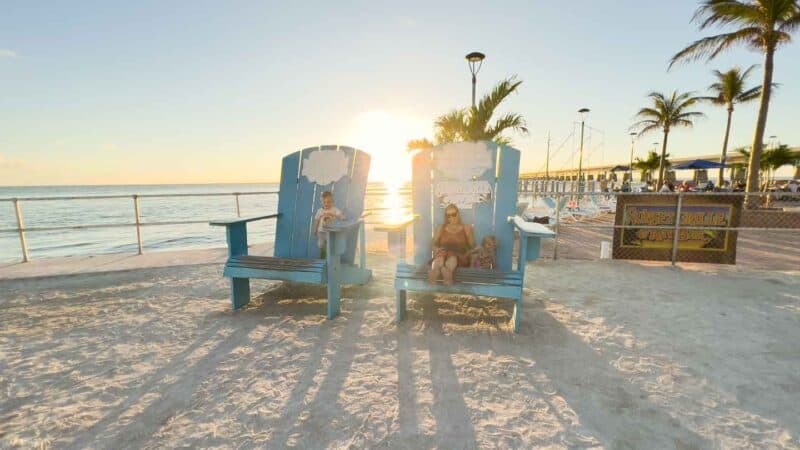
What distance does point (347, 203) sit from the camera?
383 cm

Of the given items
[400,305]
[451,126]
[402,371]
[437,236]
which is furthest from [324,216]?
[451,126]

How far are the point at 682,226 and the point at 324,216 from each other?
497 centimetres

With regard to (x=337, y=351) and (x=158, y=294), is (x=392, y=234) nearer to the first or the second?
(x=337, y=351)

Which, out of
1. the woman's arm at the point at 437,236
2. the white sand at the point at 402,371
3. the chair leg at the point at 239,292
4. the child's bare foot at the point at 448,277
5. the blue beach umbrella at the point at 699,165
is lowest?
the white sand at the point at 402,371

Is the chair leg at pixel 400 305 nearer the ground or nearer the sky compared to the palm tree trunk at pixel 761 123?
nearer the ground

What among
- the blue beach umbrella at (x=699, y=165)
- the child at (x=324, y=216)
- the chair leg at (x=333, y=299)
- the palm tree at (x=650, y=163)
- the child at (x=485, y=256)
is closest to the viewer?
the chair leg at (x=333, y=299)

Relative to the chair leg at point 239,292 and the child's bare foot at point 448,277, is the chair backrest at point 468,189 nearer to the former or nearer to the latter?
the child's bare foot at point 448,277

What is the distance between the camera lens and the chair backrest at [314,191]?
380cm

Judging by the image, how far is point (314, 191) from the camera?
3859 mm

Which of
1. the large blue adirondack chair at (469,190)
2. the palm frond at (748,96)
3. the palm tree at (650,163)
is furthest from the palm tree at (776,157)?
the large blue adirondack chair at (469,190)

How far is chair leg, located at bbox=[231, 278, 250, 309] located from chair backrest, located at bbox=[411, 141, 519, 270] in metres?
1.66

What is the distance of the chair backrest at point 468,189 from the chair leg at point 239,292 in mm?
1657

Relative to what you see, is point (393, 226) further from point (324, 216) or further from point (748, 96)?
point (748, 96)

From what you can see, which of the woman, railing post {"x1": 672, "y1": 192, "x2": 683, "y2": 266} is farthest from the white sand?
railing post {"x1": 672, "y1": 192, "x2": 683, "y2": 266}
